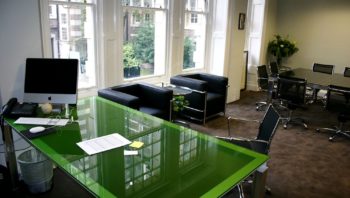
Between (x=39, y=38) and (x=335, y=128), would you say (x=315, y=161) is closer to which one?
(x=335, y=128)

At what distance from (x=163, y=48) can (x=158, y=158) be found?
3.44m

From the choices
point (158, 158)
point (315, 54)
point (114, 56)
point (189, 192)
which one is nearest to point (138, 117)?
point (158, 158)

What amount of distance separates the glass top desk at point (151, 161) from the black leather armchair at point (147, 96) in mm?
1226

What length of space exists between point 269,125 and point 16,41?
261 centimetres

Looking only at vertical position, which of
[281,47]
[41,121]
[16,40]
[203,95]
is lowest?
[203,95]

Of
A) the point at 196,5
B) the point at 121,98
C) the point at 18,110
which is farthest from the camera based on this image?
the point at 196,5

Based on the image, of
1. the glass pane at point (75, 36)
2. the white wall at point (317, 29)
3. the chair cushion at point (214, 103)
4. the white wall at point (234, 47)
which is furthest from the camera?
the white wall at point (317, 29)

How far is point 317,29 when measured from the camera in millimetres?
7168

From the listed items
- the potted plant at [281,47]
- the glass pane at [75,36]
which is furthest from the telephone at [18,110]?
the potted plant at [281,47]

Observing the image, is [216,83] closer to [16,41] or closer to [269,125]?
[269,125]

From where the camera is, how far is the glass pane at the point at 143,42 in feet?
14.3

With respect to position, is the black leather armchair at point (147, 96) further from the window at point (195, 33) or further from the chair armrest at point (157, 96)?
the window at point (195, 33)

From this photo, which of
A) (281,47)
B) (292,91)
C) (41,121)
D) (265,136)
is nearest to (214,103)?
(292,91)

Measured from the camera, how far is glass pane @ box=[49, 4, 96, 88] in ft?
11.4
